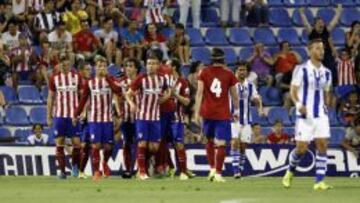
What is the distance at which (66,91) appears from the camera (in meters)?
25.3

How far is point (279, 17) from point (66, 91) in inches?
393

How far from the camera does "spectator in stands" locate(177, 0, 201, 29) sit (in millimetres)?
33188

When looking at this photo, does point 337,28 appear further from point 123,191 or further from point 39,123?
point 123,191

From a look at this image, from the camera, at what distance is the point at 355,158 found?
2778 cm

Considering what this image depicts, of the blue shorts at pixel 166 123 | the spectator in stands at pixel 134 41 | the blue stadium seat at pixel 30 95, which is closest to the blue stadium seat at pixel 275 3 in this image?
the spectator in stands at pixel 134 41

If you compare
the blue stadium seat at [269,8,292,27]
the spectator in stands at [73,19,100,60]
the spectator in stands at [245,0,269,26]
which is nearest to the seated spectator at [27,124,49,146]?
the spectator in stands at [73,19,100,60]

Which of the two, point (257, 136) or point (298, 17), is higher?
point (298, 17)

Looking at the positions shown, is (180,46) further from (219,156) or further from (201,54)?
(219,156)

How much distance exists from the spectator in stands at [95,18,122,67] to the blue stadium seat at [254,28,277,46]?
11.5ft

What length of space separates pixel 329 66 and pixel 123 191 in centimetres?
1240

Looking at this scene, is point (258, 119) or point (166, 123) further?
point (258, 119)

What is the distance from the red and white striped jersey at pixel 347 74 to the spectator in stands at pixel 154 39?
4129 millimetres

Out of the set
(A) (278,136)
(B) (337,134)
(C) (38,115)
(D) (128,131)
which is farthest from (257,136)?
(C) (38,115)

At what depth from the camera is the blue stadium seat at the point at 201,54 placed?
32.6 meters
